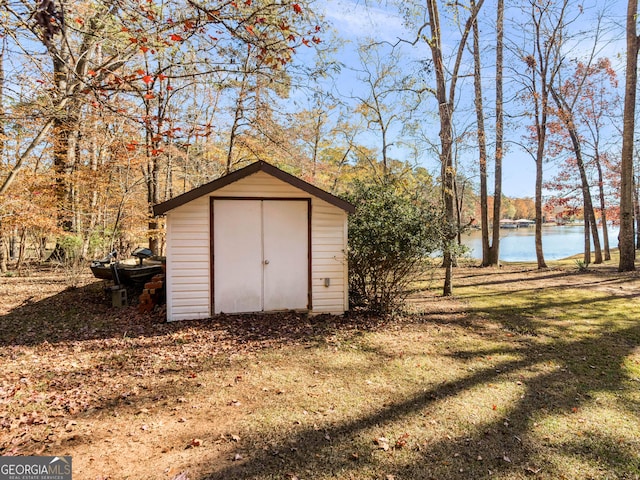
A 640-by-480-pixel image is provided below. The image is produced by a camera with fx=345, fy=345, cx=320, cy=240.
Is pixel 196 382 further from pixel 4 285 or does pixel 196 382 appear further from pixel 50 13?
pixel 4 285

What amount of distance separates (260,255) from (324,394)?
9.86 ft

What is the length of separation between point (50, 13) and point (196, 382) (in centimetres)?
333

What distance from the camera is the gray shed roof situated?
5.54 metres

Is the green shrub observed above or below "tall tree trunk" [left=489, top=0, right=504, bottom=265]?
below

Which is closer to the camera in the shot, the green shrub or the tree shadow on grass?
the tree shadow on grass

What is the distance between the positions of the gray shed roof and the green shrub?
1.62 feet

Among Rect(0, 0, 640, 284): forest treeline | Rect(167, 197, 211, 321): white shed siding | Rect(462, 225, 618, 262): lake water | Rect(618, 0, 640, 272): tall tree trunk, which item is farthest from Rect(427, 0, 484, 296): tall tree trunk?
Rect(462, 225, 618, 262): lake water

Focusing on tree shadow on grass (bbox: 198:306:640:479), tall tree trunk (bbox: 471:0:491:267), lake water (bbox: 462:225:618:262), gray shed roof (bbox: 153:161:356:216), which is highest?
tall tree trunk (bbox: 471:0:491:267)

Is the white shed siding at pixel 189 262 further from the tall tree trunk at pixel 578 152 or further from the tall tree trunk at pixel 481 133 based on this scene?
the tall tree trunk at pixel 578 152

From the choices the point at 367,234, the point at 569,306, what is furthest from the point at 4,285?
the point at 569,306

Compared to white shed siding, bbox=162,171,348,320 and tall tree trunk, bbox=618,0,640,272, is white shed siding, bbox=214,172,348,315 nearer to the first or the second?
white shed siding, bbox=162,171,348,320

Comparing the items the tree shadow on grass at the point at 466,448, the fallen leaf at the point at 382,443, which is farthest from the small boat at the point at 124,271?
the fallen leaf at the point at 382,443

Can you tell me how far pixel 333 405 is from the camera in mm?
3279

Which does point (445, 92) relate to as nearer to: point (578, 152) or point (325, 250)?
point (325, 250)
